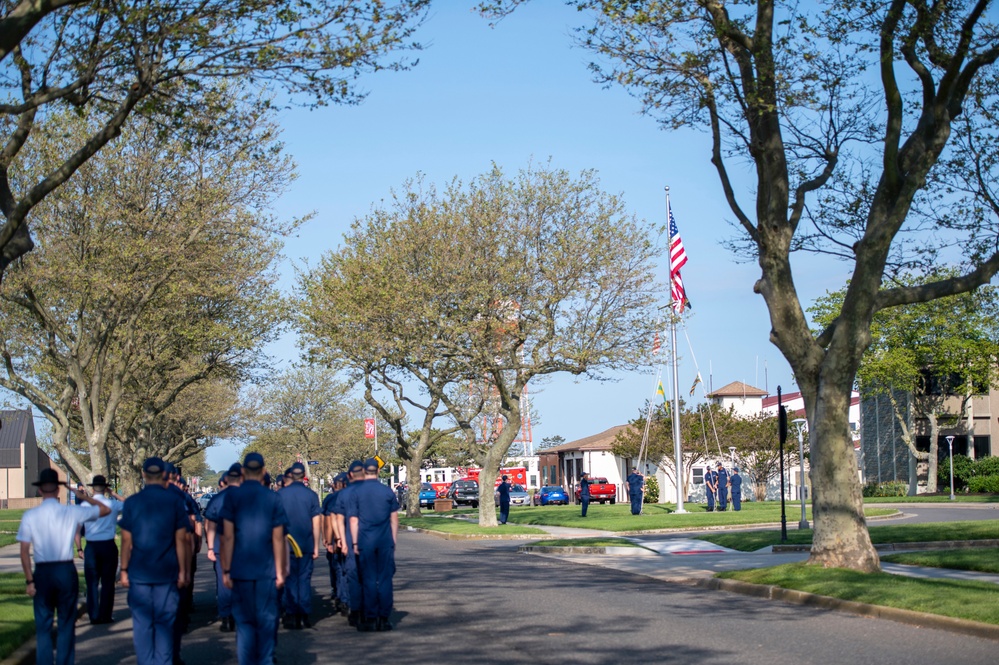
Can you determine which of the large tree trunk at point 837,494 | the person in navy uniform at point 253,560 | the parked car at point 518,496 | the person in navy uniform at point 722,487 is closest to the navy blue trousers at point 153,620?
the person in navy uniform at point 253,560

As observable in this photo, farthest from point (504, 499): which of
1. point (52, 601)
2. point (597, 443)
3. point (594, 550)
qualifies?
point (597, 443)

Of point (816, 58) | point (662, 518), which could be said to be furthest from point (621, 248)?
point (816, 58)

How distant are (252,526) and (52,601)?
2.11 meters

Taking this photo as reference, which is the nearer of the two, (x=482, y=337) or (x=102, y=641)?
(x=102, y=641)

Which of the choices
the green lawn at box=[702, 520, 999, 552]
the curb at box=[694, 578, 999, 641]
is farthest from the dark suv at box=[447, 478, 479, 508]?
the curb at box=[694, 578, 999, 641]

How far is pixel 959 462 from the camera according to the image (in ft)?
189

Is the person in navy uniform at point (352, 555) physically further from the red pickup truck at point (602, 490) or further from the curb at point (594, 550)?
the red pickup truck at point (602, 490)

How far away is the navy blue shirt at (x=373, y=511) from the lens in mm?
12672

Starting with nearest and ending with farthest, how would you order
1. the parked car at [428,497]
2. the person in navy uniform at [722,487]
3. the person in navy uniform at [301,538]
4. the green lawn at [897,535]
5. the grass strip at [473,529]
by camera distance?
the person in navy uniform at [301,538], the green lawn at [897,535], the grass strip at [473,529], the person in navy uniform at [722,487], the parked car at [428,497]

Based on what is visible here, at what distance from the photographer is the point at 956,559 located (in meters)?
18.5

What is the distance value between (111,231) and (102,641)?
17.6 m

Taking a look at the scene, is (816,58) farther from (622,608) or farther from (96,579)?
(96,579)

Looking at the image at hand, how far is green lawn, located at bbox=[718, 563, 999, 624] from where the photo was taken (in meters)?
12.4

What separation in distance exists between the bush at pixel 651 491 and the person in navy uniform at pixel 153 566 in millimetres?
57903
